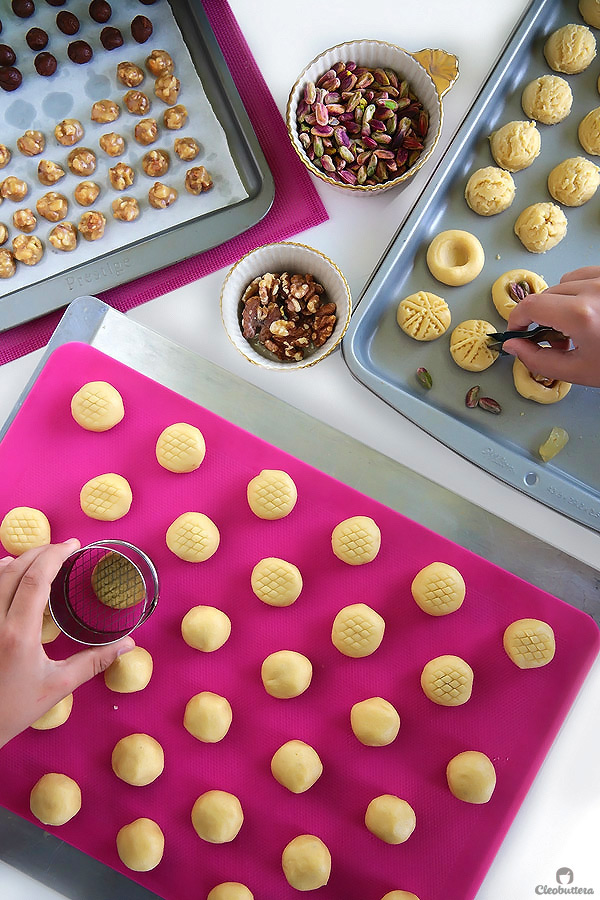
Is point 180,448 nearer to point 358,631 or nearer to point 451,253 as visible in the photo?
point 358,631

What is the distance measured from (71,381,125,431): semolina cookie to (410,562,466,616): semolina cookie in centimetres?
54

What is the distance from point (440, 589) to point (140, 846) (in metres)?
0.58

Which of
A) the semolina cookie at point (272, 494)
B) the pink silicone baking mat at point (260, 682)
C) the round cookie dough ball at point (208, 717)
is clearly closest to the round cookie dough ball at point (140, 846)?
the pink silicone baking mat at point (260, 682)

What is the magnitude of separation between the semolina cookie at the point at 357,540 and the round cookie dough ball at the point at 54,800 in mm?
529

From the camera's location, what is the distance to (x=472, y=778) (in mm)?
954

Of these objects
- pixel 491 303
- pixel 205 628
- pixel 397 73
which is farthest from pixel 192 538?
pixel 397 73

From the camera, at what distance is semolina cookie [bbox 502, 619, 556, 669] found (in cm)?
97

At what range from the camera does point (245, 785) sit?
3.30 ft

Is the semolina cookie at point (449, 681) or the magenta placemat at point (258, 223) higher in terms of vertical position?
the magenta placemat at point (258, 223)

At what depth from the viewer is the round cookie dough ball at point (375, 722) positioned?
96 centimetres

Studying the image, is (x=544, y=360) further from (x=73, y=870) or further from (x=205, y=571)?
(x=73, y=870)

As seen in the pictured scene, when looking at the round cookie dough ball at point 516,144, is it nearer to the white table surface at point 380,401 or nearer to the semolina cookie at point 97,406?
the white table surface at point 380,401

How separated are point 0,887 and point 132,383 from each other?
815 mm

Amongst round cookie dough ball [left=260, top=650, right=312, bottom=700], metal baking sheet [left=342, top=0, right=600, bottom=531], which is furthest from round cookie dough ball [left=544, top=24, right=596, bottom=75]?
round cookie dough ball [left=260, top=650, right=312, bottom=700]
